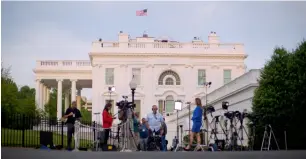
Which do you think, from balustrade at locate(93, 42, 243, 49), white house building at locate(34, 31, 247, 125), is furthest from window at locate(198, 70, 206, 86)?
balustrade at locate(93, 42, 243, 49)

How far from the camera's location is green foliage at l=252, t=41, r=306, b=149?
19.9m

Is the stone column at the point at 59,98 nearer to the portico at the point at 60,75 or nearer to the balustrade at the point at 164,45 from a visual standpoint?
the portico at the point at 60,75

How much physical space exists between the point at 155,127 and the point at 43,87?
45.5 meters

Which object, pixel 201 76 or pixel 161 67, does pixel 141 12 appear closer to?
pixel 161 67

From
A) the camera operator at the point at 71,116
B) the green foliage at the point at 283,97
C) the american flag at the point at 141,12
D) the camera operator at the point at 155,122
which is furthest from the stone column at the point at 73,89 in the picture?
the camera operator at the point at 71,116

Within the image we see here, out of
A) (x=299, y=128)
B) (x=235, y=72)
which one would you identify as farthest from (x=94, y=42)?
(x=299, y=128)

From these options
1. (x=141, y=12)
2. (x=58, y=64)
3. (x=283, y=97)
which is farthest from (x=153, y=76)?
(x=283, y=97)

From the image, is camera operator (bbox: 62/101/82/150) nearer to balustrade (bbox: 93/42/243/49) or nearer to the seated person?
the seated person

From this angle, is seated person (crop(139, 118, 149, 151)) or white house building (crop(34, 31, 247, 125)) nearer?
seated person (crop(139, 118, 149, 151))

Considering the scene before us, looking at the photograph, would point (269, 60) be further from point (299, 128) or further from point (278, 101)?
point (299, 128)

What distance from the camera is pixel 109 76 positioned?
55312mm

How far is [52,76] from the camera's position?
5841cm

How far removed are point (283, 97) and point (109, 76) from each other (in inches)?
1369

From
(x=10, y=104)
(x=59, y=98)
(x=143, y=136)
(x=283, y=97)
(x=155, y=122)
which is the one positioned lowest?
(x=143, y=136)
